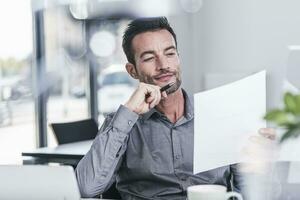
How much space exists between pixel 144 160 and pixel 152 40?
17.1 inches

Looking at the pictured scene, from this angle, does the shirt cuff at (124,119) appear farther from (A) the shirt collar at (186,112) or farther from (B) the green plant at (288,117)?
(B) the green plant at (288,117)

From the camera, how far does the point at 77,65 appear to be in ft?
18.3

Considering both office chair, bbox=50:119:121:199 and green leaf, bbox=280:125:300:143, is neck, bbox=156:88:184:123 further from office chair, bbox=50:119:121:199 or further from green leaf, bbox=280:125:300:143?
office chair, bbox=50:119:121:199

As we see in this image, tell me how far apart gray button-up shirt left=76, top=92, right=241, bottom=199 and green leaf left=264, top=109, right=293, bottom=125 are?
1.04 m

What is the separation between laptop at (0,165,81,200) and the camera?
98 centimetres

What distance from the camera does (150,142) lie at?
5.36 feet

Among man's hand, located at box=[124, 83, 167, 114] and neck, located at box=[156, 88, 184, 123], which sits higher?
man's hand, located at box=[124, 83, 167, 114]

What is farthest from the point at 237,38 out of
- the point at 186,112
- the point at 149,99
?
the point at 149,99

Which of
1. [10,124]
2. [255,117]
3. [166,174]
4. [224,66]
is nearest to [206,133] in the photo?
[255,117]

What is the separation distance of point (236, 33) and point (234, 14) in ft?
0.60

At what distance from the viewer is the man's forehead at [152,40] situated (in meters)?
1.77

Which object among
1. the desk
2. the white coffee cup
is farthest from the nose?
the desk

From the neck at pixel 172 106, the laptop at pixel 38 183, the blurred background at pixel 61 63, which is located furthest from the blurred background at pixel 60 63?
the laptop at pixel 38 183

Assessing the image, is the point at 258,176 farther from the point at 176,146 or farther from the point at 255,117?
the point at 176,146
